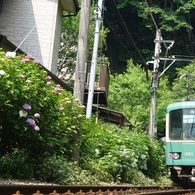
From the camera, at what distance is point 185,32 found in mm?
48906

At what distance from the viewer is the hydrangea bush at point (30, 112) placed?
21.1 ft

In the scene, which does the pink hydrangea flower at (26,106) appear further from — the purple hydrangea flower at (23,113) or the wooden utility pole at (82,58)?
the wooden utility pole at (82,58)

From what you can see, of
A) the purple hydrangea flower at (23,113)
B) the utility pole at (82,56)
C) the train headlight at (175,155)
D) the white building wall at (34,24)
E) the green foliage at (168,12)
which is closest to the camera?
the purple hydrangea flower at (23,113)

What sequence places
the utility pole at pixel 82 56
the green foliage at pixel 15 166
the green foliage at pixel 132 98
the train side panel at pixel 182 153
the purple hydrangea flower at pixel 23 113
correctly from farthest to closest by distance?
the green foliage at pixel 132 98 < the train side panel at pixel 182 153 < the utility pole at pixel 82 56 < the green foliage at pixel 15 166 < the purple hydrangea flower at pixel 23 113

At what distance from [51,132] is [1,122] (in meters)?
1.31

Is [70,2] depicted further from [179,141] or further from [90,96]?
[179,141]

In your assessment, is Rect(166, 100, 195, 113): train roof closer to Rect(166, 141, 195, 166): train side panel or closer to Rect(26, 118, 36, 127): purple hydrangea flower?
Rect(166, 141, 195, 166): train side panel

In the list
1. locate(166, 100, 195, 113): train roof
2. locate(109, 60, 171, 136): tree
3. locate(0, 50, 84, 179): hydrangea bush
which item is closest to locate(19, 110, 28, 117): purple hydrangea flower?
locate(0, 50, 84, 179): hydrangea bush

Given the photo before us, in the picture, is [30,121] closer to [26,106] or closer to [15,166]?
[26,106]

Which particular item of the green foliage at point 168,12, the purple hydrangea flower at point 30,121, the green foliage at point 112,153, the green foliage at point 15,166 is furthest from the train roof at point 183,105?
the green foliage at point 168,12

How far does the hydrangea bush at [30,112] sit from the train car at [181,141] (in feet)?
14.2

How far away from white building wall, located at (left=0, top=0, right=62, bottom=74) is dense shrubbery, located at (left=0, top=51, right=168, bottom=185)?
7.48m

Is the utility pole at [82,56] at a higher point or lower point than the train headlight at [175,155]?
higher

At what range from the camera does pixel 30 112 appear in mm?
6773
